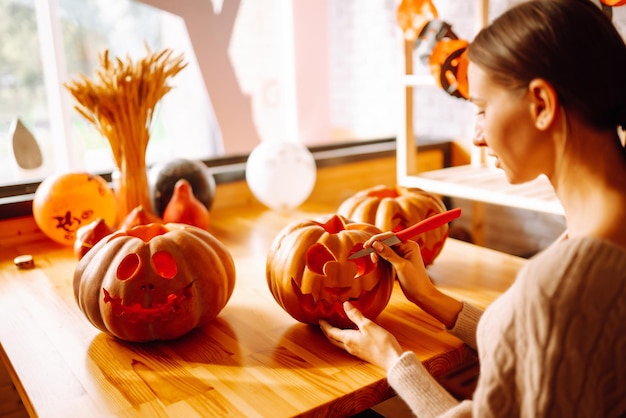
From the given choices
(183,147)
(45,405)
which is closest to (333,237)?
(45,405)

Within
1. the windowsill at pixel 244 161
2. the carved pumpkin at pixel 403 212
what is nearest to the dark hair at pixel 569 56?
the carved pumpkin at pixel 403 212

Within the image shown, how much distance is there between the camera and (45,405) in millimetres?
848

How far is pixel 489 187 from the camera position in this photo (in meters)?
1.65

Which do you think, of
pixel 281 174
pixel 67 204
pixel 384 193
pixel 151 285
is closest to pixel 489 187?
pixel 384 193

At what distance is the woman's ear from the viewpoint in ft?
2.27

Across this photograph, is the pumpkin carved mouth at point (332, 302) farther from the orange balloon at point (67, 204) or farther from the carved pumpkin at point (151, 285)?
the orange balloon at point (67, 204)

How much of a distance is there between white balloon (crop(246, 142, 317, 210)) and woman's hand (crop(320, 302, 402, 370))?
874 millimetres

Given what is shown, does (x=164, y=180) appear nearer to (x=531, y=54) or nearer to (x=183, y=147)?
(x=531, y=54)

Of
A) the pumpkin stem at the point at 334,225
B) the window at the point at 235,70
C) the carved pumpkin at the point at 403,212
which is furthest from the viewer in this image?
the window at the point at 235,70

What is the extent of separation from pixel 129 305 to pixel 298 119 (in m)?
2.30

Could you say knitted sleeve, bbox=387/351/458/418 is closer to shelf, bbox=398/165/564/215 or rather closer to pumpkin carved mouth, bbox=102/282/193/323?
pumpkin carved mouth, bbox=102/282/193/323

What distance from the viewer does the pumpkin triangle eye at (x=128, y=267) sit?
3.24 ft

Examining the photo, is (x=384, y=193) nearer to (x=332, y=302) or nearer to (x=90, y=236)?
(x=332, y=302)

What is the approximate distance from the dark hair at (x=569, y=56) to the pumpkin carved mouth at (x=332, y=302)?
1.46ft
